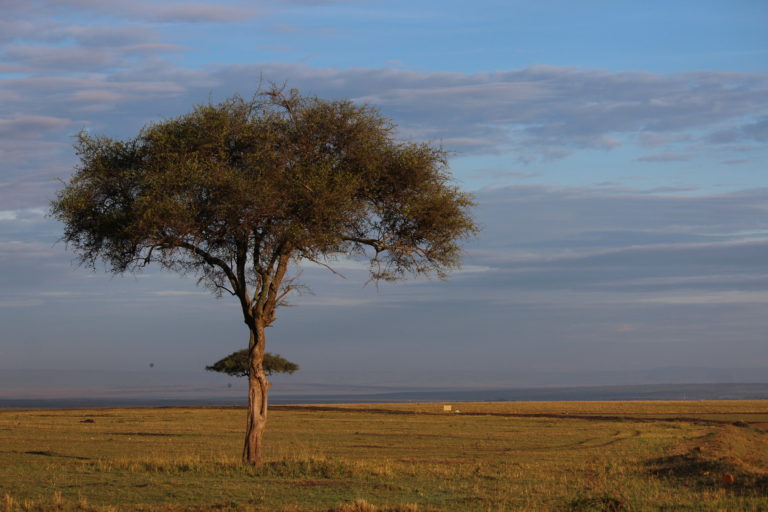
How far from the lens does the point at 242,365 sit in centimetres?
10669

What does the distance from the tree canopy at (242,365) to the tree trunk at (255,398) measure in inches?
3221

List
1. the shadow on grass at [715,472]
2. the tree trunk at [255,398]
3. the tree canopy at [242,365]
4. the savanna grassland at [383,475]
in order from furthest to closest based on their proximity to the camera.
Answer: 1. the tree canopy at [242,365]
2. the tree trunk at [255,398]
3. the shadow on grass at [715,472]
4. the savanna grassland at [383,475]

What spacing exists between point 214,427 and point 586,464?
31.1 metres

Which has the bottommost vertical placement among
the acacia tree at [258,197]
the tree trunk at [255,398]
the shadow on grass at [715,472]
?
the shadow on grass at [715,472]

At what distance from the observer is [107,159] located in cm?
2619

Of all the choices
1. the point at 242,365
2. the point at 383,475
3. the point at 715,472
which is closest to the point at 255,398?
the point at 383,475

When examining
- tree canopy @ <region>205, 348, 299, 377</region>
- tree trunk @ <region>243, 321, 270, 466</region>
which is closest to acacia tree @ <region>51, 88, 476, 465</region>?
tree trunk @ <region>243, 321, 270, 466</region>

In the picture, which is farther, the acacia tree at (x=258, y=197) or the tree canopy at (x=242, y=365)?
the tree canopy at (x=242, y=365)

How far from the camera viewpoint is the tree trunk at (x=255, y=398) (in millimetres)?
25547

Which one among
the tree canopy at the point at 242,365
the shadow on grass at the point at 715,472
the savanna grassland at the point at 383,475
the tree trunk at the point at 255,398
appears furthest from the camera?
the tree canopy at the point at 242,365

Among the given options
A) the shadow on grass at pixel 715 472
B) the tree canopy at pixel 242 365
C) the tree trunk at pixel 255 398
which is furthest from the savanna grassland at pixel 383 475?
the tree canopy at pixel 242 365

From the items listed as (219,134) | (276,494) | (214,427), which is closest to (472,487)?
(276,494)

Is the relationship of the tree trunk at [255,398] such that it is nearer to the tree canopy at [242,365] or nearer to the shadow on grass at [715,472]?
the shadow on grass at [715,472]

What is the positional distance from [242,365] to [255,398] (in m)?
82.6
